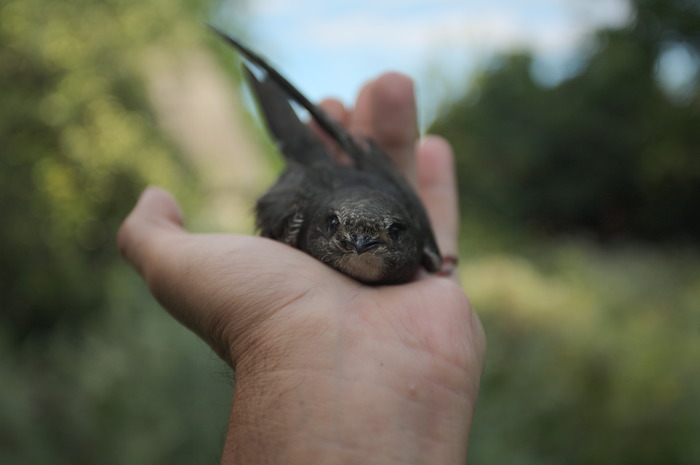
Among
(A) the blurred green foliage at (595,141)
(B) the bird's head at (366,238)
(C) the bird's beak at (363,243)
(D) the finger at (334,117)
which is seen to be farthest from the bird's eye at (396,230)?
(A) the blurred green foliage at (595,141)

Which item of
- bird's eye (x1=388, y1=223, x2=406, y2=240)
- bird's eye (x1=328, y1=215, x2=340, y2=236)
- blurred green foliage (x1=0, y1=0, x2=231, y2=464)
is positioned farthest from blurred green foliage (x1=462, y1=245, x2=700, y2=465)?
blurred green foliage (x1=0, y1=0, x2=231, y2=464)

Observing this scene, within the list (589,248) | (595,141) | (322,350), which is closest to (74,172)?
(322,350)

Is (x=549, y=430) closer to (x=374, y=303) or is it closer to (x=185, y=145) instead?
(x=374, y=303)

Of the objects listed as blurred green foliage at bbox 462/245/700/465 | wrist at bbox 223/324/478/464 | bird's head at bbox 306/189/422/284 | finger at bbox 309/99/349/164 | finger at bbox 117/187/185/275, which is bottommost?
blurred green foliage at bbox 462/245/700/465

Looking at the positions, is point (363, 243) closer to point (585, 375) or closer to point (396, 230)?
point (396, 230)

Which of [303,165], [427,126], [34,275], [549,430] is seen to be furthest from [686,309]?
[427,126]

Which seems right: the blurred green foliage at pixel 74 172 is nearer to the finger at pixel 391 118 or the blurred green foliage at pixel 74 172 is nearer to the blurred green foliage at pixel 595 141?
the finger at pixel 391 118

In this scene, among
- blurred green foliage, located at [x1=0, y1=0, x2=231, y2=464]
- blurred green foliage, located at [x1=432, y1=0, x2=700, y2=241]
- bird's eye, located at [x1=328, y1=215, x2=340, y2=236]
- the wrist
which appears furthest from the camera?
blurred green foliage, located at [x1=432, y1=0, x2=700, y2=241]

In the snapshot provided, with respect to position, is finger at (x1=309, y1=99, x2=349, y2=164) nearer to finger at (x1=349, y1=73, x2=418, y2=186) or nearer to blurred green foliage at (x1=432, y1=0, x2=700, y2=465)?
finger at (x1=349, y1=73, x2=418, y2=186)
